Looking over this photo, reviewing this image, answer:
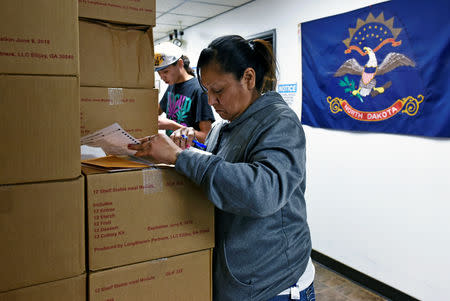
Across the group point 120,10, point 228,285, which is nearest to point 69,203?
point 228,285

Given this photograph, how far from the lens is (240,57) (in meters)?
1.01

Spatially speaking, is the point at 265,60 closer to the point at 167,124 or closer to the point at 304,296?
the point at 304,296

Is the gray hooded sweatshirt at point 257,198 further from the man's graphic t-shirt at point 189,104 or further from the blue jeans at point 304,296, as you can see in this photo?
the man's graphic t-shirt at point 189,104

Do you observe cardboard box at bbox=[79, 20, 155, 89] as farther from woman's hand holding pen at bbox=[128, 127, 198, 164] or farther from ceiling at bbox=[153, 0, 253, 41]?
ceiling at bbox=[153, 0, 253, 41]

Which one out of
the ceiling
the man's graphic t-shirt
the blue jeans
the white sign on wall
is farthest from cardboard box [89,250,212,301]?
the ceiling

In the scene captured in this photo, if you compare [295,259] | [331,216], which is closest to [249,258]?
[295,259]

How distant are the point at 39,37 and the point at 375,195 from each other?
7.62ft

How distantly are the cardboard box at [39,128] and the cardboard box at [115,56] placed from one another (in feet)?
1.05

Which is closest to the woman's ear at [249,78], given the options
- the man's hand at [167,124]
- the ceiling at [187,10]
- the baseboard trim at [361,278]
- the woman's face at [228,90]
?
the woman's face at [228,90]

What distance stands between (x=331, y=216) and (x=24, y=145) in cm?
254

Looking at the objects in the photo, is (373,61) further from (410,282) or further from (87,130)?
(87,130)

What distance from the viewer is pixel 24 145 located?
69 centimetres

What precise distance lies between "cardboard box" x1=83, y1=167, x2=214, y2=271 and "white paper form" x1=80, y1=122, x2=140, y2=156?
0.08m

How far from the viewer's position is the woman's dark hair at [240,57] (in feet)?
3.28
